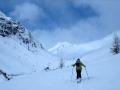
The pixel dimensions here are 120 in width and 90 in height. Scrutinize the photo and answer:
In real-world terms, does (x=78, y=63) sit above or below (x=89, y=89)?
above

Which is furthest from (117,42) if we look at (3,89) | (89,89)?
(89,89)

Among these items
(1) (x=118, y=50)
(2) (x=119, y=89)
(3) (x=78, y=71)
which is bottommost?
(2) (x=119, y=89)

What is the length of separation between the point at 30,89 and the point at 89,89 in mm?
7405

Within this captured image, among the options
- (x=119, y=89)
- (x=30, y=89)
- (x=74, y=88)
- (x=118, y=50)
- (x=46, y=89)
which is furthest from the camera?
(x=118, y=50)

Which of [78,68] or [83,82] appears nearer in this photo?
[83,82]

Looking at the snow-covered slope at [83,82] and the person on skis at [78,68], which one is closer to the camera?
the snow-covered slope at [83,82]

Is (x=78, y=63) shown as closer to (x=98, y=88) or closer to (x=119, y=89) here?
(x=98, y=88)

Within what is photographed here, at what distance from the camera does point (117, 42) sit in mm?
91125

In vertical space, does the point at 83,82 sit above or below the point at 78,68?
below

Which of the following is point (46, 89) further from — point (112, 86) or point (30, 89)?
point (112, 86)

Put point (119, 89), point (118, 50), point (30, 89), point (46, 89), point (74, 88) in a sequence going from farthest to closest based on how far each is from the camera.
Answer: point (118, 50) < point (30, 89) < point (46, 89) < point (74, 88) < point (119, 89)

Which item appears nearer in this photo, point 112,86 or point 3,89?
point 112,86

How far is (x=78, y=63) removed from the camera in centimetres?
2506

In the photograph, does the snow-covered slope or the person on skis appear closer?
the snow-covered slope
